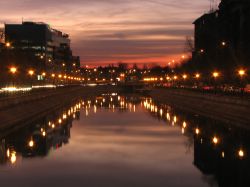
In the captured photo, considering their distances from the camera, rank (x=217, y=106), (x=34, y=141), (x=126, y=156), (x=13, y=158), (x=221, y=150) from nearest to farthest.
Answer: (x=13, y=158) → (x=126, y=156) → (x=221, y=150) → (x=34, y=141) → (x=217, y=106)

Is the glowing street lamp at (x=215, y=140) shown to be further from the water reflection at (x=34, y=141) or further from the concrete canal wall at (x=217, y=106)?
the water reflection at (x=34, y=141)

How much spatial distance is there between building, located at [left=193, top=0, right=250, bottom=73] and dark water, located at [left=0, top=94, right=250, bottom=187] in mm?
41398

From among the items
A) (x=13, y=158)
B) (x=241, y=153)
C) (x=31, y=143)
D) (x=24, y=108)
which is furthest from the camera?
(x=24, y=108)

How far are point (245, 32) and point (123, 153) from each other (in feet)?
293

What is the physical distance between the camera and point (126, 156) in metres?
43.0

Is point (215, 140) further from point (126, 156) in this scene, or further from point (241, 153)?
point (126, 156)

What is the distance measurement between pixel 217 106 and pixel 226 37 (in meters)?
60.3

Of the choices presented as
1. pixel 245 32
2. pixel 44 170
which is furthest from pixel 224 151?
pixel 245 32

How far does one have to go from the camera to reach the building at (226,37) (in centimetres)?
10944

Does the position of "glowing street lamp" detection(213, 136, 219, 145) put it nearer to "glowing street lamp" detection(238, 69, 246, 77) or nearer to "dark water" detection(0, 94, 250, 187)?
"dark water" detection(0, 94, 250, 187)

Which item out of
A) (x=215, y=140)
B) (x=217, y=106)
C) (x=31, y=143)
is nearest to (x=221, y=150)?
(x=215, y=140)

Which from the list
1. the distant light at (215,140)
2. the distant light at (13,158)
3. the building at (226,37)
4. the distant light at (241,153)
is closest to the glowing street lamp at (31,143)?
the distant light at (13,158)

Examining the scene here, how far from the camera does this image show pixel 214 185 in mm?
32219

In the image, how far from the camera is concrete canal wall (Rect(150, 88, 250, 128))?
61906mm
